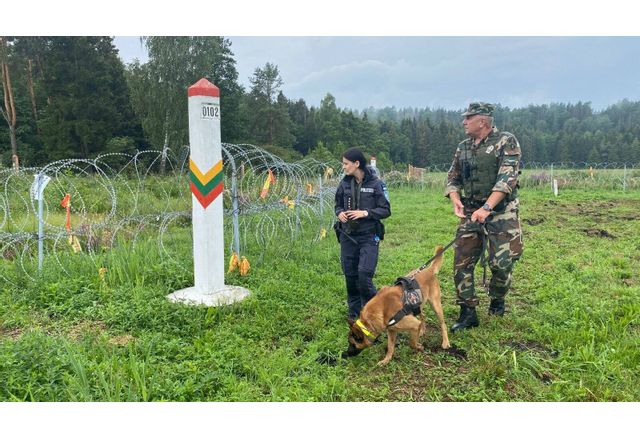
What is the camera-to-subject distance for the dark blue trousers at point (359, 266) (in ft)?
14.4

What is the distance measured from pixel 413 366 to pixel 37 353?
9.92 feet

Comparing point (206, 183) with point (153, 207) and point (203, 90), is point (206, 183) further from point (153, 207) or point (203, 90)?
point (153, 207)

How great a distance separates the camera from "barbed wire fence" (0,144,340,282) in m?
5.75

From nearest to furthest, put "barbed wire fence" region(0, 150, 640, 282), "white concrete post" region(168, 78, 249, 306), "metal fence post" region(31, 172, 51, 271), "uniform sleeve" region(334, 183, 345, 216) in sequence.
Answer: "uniform sleeve" region(334, 183, 345, 216) < "white concrete post" region(168, 78, 249, 306) < "metal fence post" region(31, 172, 51, 271) < "barbed wire fence" region(0, 150, 640, 282)

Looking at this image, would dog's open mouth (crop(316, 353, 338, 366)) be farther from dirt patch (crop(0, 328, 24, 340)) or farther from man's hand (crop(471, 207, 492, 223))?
dirt patch (crop(0, 328, 24, 340))

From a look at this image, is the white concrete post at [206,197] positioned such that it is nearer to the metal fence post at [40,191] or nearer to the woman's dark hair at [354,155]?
the woman's dark hair at [354,155]

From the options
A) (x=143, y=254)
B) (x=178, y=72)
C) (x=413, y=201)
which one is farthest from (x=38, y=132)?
(x=143, y=254)

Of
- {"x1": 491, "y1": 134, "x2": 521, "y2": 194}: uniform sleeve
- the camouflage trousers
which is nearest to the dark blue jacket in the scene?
the camouflage trousers

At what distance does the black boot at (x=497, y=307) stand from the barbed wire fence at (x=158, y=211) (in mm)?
3394

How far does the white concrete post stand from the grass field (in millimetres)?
376

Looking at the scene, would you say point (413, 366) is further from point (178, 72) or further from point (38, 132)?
point (38, 132)

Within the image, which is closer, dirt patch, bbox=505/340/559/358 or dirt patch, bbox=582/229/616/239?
dirt patch, bbox=505/340/559/358

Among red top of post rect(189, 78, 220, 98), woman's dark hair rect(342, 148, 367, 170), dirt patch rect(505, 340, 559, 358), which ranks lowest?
dirt patch rect(505, 340, 559, 358)

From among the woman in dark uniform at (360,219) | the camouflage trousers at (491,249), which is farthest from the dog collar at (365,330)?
the camouflage trousers at (491,249)
